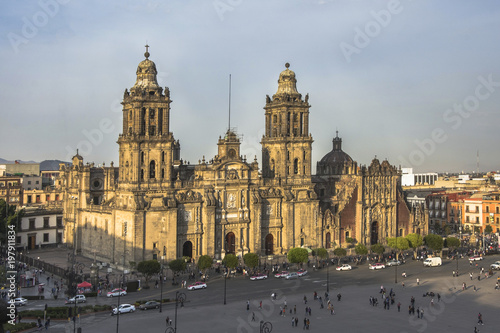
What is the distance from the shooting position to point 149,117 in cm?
8206

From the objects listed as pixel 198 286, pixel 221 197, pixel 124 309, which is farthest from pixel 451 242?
pixel 124 309

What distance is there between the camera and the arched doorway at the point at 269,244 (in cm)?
9219

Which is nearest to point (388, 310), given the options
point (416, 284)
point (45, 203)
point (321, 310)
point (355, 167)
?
point (321, 310)

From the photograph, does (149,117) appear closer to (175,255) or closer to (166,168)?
(166,168)

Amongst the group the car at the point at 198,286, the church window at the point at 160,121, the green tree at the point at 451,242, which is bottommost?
the car at the point at 198,286

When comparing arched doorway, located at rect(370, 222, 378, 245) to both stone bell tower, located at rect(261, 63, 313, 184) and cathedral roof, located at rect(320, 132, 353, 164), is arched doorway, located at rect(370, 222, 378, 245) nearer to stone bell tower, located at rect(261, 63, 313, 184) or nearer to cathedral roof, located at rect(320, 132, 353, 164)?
stone bell tower, located at rect(261, 63, 313, 184)

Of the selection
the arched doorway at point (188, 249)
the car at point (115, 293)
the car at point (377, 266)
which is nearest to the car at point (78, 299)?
the car at point (115, 293)

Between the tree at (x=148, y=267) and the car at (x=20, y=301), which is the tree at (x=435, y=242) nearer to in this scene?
the tree at (x=148, y=267)

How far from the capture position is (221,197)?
285 ft

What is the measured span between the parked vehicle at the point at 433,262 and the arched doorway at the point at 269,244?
73.2 ft

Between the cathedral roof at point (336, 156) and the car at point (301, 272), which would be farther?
the cathedral roof at point (336, 156)

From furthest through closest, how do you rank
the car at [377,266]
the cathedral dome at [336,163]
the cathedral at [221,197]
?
the cathedral dome at [336,163] < the car at [377,266] < the cathedral at [221,197]

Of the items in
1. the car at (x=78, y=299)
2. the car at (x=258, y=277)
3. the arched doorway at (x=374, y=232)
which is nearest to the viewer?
the car at (x=78, y=299)

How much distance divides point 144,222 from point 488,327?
43.5 metres
